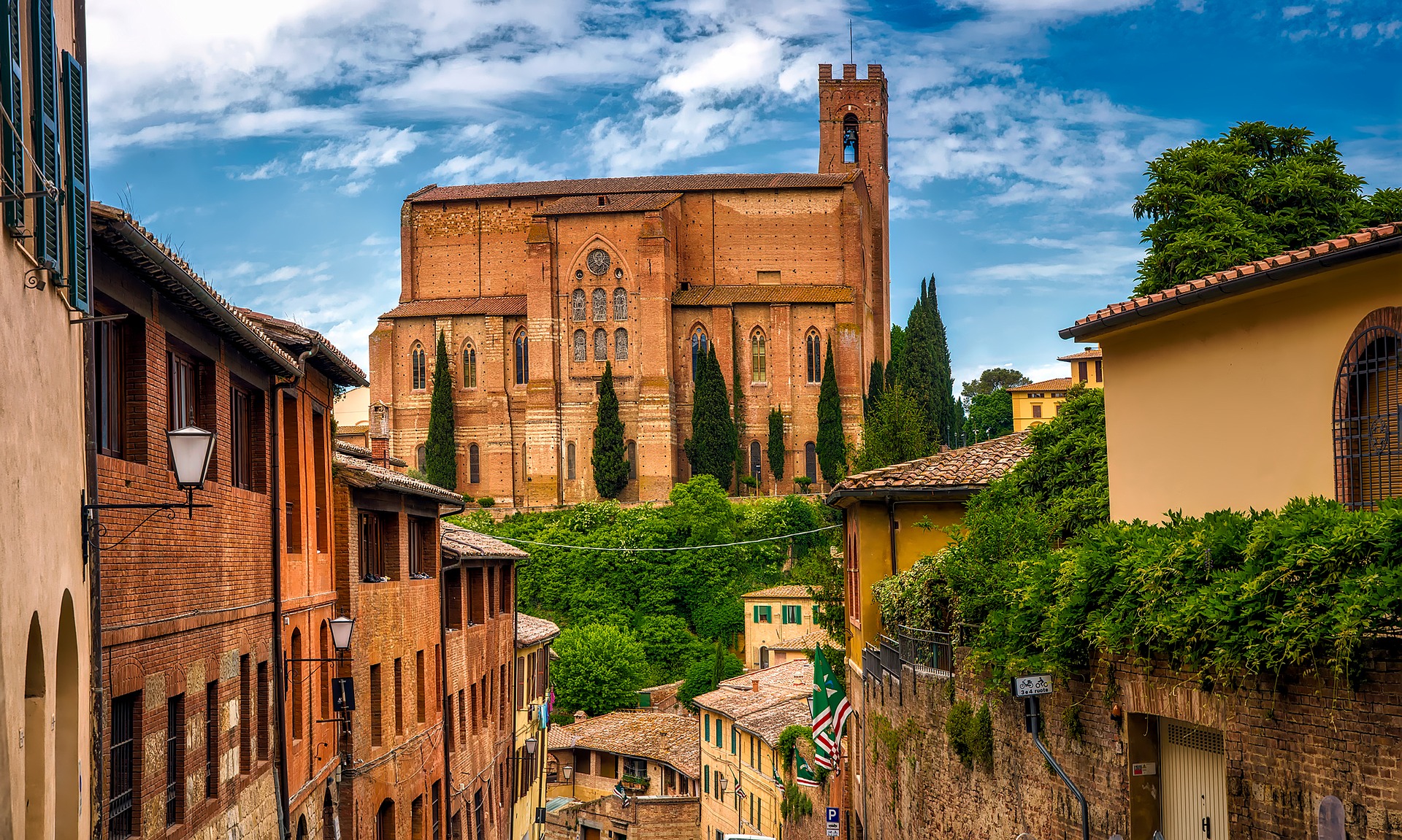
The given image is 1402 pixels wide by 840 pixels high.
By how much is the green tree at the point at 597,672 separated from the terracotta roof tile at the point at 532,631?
19.1 metres

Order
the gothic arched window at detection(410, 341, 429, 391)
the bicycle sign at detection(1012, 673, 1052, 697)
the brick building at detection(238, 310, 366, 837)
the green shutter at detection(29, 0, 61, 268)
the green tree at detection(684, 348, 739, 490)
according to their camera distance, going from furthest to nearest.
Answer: the gothic arched window at detection(410, 341, 429, 391) → the green tree at detection(684, 348, 739, 490) → the brick building at detection(238, 310, 366, 837) → the bicycle sign at detection(1012, 673, 1052, 697) → the green shutter at detection(29, 0, 61, 268)

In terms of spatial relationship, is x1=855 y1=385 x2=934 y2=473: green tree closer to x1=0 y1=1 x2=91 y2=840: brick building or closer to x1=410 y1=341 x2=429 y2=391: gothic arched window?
x1=0 y1=1 x2=91 y2=840: brick building

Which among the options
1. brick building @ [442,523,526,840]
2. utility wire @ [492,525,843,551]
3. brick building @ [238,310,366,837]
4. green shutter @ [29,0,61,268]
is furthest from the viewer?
utility wire @ [492,525,843,551]

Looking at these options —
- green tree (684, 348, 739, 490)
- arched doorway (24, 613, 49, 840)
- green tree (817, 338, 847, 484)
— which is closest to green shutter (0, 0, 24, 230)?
arched doorway (24, 613, 49, 840)

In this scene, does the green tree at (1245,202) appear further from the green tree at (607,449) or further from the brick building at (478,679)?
the green tree at (607,449)

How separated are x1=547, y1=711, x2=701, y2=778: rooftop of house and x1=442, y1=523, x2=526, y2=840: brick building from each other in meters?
16.8

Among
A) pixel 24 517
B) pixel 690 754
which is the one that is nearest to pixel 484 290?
pixel 690 754

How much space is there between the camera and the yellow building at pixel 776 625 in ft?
210

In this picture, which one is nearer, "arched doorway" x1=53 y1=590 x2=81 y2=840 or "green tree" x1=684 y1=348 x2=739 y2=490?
"arched doorway" x1=53 y1=590 x2=81 y2=840

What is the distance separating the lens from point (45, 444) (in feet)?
27.5

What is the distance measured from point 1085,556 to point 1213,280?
8.31 feet

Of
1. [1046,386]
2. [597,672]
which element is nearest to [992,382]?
[1046,386]

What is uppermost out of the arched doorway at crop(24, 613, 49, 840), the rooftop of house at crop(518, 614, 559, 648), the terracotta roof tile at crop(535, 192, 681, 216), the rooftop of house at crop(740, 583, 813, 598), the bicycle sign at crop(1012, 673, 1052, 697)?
the terracotta roof tile at crop(535, 192, 681, 216)

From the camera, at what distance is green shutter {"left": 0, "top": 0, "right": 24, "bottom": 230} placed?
24.2 ft
